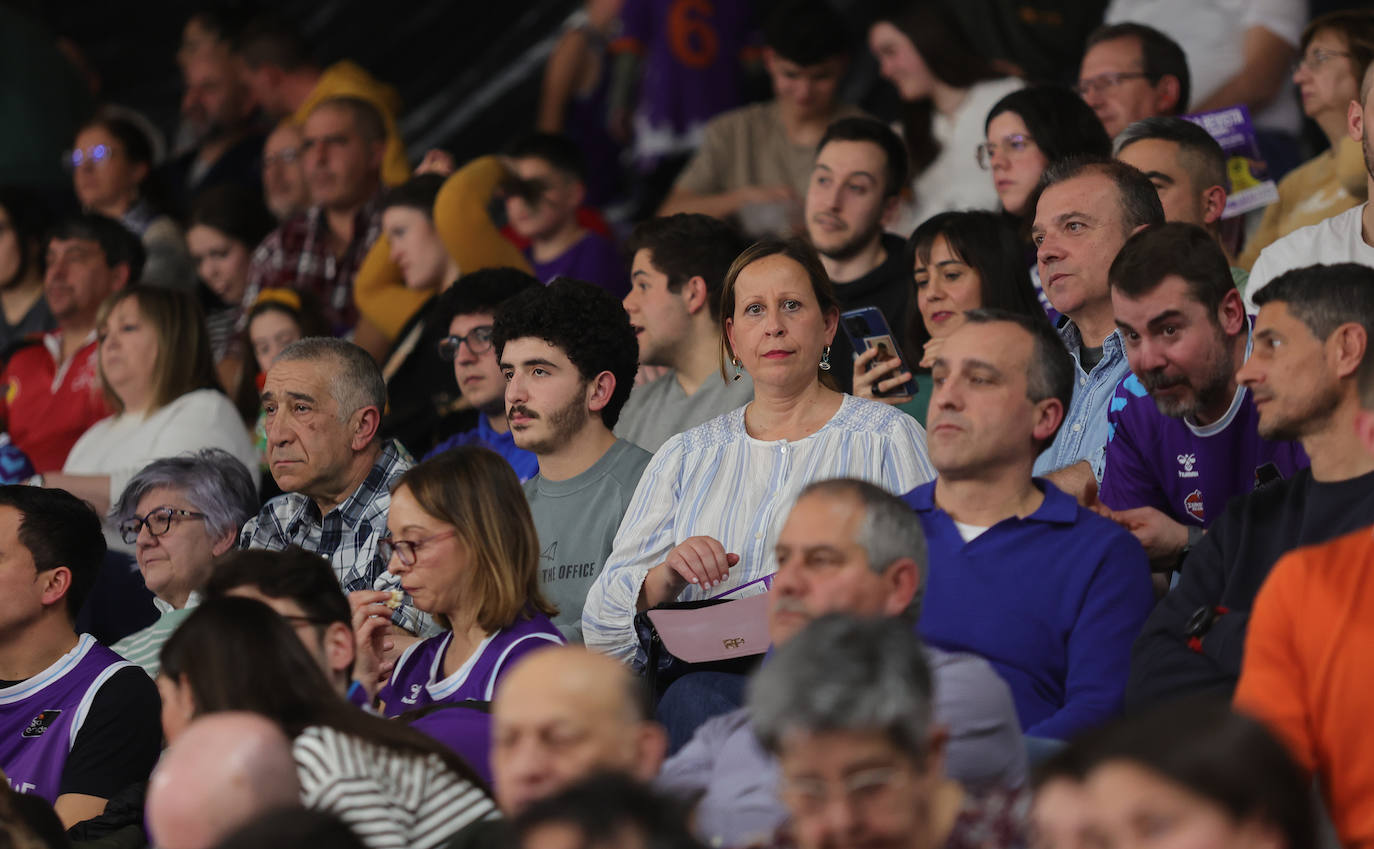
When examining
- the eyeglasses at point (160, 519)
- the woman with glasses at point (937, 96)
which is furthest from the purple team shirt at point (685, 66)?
the eyeglasses at point (160, 519)

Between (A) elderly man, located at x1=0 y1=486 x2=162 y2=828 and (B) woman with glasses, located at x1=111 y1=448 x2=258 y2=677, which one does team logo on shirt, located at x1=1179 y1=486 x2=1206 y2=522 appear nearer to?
(A) elderly man, located at x1=0 y1=486 x2=162 y2=828

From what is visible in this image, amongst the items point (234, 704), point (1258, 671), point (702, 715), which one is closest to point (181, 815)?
point (234, 704)

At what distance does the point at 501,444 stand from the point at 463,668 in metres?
1.35

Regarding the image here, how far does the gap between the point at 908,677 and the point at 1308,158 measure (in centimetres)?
419

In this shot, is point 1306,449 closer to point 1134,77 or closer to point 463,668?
point 463,668

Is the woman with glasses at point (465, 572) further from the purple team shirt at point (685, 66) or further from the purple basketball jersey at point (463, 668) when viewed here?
the purple team shirt at point (685, 66)

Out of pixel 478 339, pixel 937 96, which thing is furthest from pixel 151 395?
pixel 937 96

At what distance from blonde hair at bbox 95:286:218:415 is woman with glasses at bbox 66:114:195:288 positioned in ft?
5.87

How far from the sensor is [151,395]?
200 inches

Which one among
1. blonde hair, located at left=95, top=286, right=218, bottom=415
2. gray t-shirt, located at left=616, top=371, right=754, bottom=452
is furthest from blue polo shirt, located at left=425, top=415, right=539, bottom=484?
blonde hair, located at left=95, top=286, right=218, bottom=415

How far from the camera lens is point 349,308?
6.14 m

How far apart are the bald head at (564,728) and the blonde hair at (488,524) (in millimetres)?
937

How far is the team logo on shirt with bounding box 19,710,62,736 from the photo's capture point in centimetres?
359

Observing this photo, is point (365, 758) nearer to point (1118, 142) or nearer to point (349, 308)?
point (1118, 142)
